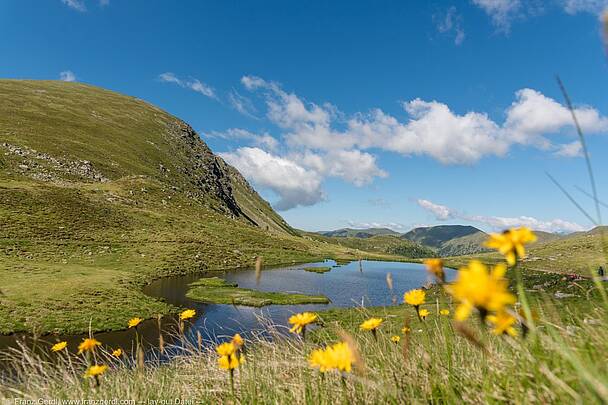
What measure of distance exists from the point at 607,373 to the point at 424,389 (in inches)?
54.8

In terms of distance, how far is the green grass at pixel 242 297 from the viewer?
4184cm

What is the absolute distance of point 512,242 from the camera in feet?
6.03

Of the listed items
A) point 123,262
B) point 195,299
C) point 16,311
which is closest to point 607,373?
point 16,311

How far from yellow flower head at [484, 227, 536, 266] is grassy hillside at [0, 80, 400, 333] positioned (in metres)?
3.88

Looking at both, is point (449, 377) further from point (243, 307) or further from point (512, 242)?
point (243, 307)

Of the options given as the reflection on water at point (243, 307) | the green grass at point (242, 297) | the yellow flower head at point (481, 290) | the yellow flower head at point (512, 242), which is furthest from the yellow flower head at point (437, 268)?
the green grass at point (242, 297)

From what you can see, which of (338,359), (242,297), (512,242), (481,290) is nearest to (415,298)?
(338,359)

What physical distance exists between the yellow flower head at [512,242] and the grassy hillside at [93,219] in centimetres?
388

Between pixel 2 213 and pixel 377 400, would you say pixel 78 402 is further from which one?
pixel 2 213

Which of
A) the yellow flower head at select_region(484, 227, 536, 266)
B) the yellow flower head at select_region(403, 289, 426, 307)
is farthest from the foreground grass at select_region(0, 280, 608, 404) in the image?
the yellow flower head at select_region(484, 227, 536, 266)

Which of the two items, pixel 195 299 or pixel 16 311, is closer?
pixel 16 311

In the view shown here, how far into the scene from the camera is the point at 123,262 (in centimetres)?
5478

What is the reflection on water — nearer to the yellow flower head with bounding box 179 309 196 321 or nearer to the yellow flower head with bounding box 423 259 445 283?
the yellow flower head with bounding box 179 309 196 321

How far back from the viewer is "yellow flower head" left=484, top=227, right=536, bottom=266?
1.82 metres
